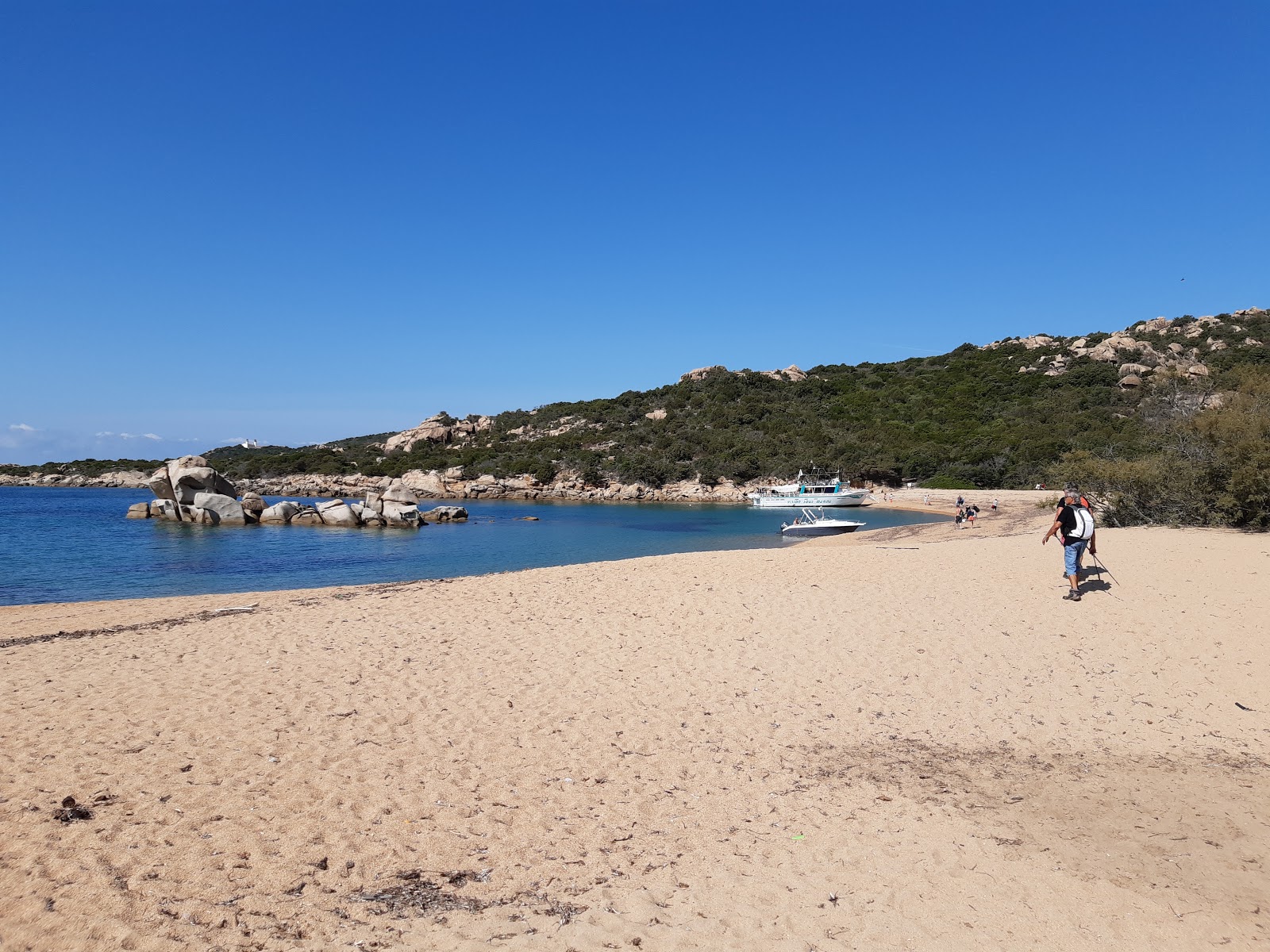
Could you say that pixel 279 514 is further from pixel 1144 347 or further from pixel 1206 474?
pixel 1144 347

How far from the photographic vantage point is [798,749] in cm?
692

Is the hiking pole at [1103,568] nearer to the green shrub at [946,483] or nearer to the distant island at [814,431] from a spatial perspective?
the distant island at [814,431]

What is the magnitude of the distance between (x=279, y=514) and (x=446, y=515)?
9.69m

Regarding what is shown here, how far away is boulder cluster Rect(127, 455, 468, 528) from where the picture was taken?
40.9 m

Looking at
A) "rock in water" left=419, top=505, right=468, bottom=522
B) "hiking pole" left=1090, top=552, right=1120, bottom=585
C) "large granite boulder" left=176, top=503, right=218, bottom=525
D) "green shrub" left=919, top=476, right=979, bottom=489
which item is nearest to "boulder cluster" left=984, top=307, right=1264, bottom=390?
"green shrub" left=919, top=476, right=979, bottom=489

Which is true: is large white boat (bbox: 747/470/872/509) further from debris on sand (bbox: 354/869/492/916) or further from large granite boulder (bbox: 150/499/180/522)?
debris on sand (bbox: 354/869/492/916)

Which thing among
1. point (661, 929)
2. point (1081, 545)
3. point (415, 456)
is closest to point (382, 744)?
point (661, 929)

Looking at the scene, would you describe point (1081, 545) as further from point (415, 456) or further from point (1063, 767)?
point (415, 456)

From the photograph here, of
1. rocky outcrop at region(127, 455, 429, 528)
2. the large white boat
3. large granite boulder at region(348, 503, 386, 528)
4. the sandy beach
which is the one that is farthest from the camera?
the large white boat

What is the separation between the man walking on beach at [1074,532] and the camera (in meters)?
11.7

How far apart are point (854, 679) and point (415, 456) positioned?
83.9 metres

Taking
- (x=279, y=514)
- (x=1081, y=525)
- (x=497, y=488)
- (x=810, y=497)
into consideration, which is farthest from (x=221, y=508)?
(x=1081, y=525)

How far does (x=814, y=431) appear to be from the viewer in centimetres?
7575

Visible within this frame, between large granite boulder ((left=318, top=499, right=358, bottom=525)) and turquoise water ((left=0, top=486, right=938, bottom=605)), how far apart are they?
1.12m
